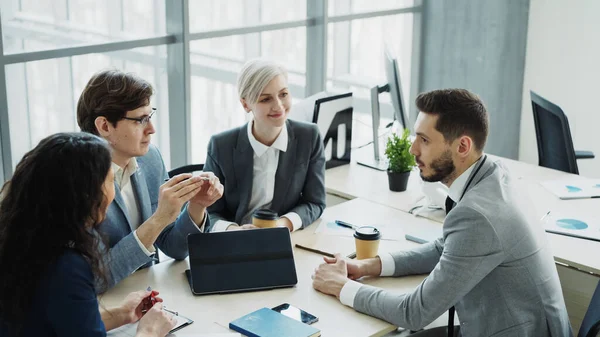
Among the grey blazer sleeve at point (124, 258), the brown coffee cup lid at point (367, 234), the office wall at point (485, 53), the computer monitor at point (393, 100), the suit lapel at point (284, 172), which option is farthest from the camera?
the office wall at point (485, 53)

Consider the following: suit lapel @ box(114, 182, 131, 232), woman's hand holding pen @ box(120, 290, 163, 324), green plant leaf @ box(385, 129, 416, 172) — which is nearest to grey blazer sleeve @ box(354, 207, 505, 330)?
woman's hand holding pen @ box(120, 290, 163, 324)

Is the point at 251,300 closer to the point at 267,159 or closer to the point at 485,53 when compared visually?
the point at 267,159

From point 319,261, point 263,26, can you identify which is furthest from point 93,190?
point 263,26

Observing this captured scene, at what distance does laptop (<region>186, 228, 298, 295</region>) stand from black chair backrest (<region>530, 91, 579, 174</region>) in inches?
83.4

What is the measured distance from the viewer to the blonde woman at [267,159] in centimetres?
321

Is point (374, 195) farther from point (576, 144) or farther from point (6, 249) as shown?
point (576, 144)

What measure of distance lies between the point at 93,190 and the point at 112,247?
782 millimetres

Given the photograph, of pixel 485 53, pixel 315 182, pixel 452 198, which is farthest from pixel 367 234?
pixel 485 53

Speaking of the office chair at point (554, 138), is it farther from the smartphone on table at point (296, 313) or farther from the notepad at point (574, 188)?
the smartphone on table at point (296, 313)

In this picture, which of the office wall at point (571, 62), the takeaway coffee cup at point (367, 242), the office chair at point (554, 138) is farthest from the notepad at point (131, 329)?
the office wall at point (571, 62)

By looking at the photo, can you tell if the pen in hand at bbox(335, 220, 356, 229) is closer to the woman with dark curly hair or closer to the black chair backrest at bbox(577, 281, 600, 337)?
the black chair backrest at bbox(577, 281, 600, 337)

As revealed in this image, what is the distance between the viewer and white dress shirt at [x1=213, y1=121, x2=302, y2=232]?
3.29 meters

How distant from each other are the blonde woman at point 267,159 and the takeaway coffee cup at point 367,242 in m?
0.42

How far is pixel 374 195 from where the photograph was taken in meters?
3.70
